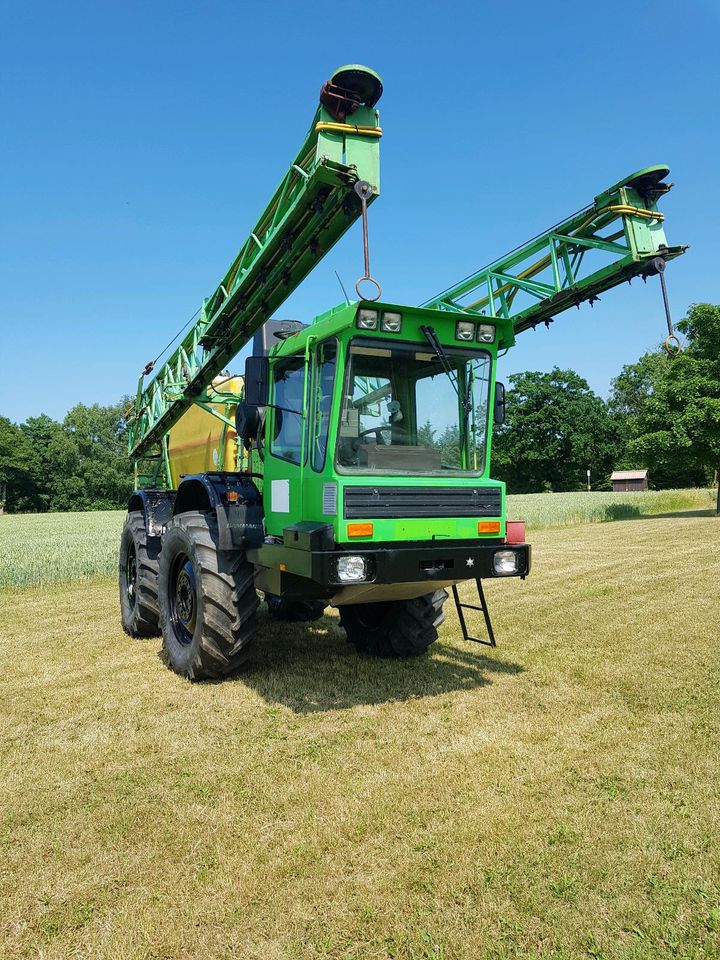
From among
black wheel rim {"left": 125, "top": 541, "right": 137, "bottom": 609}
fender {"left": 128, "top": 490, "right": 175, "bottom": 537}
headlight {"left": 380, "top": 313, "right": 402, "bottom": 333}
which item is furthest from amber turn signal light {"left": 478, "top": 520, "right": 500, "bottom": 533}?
black wheel rim {"left": 125, "top": 541, "right": 137, "bottom": 609}

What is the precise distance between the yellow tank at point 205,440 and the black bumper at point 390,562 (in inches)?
101

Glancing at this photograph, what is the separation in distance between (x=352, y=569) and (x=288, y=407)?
1669 millimetres

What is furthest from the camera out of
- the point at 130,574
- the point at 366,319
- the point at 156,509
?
the point at 130,574

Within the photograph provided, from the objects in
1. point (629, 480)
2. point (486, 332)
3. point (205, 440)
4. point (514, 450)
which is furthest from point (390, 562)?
point (629, 480)

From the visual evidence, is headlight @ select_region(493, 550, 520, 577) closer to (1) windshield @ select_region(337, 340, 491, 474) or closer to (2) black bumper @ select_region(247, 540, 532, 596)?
(2) black bumper @ select_region(247, 540, 532, 596)

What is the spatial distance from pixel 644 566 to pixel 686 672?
6870 mm

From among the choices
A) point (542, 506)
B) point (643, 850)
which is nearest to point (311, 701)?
point (643, 850)

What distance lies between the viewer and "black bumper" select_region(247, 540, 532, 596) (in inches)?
177

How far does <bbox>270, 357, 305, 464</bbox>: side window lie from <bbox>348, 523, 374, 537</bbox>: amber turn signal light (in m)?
0.90

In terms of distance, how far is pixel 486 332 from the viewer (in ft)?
17.2

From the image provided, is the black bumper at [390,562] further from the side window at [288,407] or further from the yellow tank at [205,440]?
the yellow tank at [205,440]

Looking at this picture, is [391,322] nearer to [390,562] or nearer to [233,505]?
[390,562]

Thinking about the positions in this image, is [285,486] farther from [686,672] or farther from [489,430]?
[686,672]

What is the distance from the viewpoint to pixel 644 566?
12.2m
